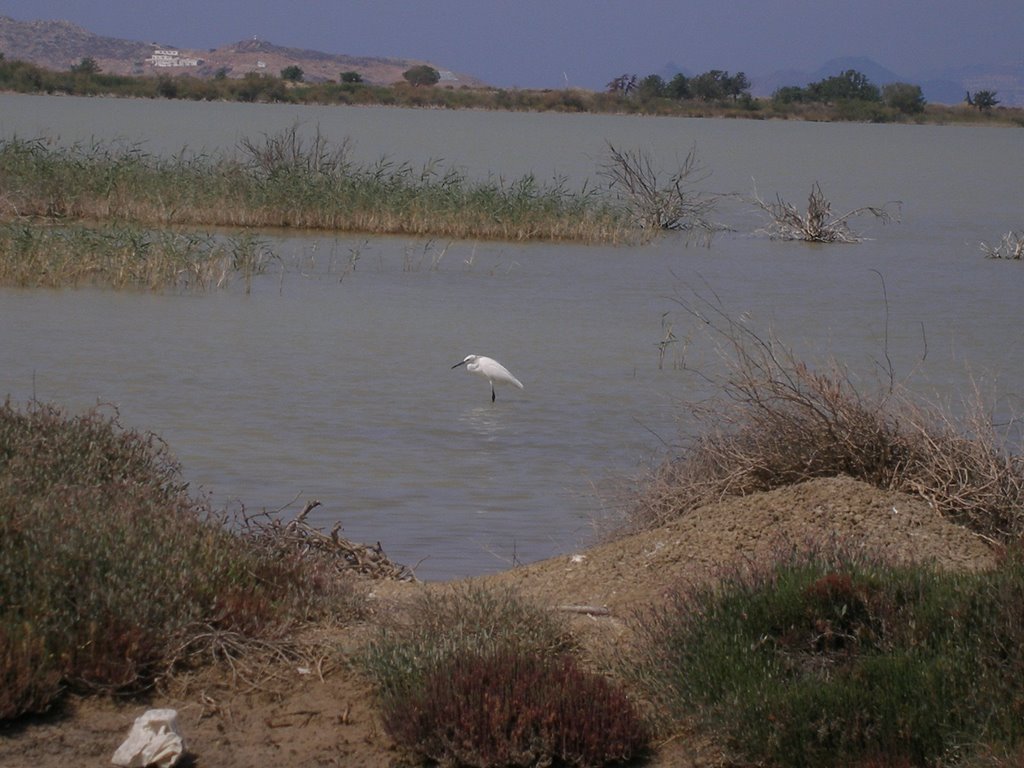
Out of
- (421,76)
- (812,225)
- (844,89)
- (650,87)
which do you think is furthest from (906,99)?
(812,225)

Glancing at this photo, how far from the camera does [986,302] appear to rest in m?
21.8

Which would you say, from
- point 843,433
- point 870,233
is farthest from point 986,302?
point 843,433

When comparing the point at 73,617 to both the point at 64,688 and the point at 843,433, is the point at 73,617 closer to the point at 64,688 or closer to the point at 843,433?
the point at 64,688

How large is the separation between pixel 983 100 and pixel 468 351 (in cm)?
11677

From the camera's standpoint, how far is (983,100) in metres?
123

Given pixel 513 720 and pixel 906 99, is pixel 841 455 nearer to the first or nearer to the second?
pixel 513 720

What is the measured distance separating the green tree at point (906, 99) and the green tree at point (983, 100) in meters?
5.57

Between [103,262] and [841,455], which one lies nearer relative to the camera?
[841,455]

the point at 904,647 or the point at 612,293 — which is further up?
the point at 904,647

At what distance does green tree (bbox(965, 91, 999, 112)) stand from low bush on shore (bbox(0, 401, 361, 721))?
12430 cm

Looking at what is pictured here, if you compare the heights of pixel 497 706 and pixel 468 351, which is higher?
pixel 497 706

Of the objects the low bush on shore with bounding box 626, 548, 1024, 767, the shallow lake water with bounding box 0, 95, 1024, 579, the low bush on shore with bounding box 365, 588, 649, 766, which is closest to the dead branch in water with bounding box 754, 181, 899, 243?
the shallow lake water with bounding box 0, 95, 1024, 579

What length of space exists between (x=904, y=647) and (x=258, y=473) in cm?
627

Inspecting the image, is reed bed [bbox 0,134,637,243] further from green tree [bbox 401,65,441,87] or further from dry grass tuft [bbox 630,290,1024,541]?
green tree [bbox 401,65,441,87]
